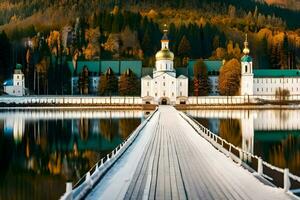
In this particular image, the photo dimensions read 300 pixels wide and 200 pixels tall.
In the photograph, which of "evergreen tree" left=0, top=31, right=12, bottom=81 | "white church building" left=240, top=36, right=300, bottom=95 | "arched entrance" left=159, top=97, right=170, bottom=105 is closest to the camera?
"arched entrance" left=159, top=97, right=170, bottom=105

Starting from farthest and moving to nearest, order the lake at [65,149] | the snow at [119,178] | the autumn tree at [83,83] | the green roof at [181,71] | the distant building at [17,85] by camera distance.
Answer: the green roof at [181,71], the autumn tree at [83,83], the distant building at [17,85], the lake at [65,149], the snow at [119,178]

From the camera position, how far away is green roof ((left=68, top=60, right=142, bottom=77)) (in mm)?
115000

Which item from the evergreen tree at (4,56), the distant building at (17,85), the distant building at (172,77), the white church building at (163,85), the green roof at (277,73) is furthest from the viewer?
the green roof at (277,73)

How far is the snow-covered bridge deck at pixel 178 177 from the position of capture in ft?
47.5

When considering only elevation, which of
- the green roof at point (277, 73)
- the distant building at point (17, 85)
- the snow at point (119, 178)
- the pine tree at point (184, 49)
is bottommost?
the snow at point (119, 178)

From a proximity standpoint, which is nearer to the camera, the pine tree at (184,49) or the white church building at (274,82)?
the white church building at (274,82)

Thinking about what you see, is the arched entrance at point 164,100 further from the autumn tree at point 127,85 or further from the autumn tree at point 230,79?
the autumn tree at point 230,79

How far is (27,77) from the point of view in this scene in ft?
359

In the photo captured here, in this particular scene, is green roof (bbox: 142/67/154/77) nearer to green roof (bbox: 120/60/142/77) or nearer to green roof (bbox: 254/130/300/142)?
green roof (bbox: 120/60/142/77)

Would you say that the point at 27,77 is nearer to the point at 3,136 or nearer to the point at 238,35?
the point at 3,136

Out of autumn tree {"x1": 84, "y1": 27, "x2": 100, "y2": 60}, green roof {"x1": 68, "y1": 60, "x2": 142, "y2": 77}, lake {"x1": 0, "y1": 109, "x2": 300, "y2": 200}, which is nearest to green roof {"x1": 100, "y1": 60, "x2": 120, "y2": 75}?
green roof {"x1": 68, "y1": 60, "x2": 142, "y2": 77}

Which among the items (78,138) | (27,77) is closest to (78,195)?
(78,138)

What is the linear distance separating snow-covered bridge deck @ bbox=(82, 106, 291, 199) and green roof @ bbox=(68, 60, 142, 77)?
88.9 metres

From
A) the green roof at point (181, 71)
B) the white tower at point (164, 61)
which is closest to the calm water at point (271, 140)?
the white tower at point (164, 61)
